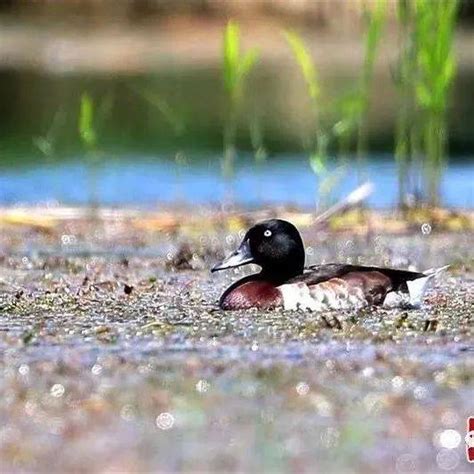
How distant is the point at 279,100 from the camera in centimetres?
1930

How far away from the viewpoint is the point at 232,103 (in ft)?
28.8

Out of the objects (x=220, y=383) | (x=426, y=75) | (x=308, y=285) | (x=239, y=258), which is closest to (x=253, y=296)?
(x=308, y=285)

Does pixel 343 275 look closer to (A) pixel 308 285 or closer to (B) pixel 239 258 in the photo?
(A) pixel 308 285

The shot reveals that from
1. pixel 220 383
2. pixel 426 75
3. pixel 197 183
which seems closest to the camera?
pixel 220 383

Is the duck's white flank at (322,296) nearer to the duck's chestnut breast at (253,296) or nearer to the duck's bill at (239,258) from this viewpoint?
the duck's chestnut breast at (253,296)

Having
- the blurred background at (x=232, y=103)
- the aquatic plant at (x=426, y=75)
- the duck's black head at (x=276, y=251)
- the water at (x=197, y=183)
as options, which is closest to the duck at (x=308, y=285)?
the duck's black head at (x=276, y=251)

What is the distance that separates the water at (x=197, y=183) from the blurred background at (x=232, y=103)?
3 centimetres

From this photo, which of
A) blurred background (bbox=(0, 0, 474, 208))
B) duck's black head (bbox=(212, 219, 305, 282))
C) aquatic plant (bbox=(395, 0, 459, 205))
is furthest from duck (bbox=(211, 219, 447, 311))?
aquatic plant (bbox=(395, 0, 459, 205))

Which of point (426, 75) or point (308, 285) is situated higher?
point (426, 75)

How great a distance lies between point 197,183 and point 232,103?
→ 355 centimetres

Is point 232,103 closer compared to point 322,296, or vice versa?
point 322,296

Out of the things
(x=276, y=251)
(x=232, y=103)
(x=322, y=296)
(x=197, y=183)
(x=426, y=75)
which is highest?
(x=426, y=75)

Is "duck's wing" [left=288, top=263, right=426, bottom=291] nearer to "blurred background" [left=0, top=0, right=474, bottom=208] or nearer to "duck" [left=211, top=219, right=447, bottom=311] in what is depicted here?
"duck" [left=211, top=219, right=447, bottom=311]

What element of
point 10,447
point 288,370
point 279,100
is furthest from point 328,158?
point 10,447
